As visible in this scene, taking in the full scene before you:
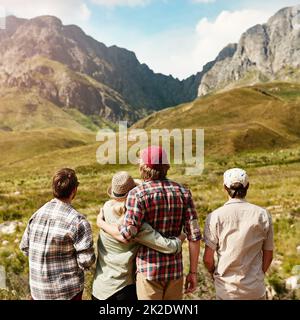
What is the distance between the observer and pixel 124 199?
22.9 feet

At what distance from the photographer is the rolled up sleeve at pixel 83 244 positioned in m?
6.80

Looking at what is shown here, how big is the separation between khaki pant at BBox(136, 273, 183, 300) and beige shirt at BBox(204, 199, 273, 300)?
33.6 inches

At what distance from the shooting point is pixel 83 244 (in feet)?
22.3

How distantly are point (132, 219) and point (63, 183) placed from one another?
1389 mm

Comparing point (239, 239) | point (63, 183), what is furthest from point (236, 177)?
point (63, 183)

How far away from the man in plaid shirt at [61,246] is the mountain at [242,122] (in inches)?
3002

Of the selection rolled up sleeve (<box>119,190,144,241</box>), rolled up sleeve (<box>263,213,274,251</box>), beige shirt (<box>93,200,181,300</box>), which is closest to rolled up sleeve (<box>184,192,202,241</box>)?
beige shirt (<box>93,200,181,300</box>)

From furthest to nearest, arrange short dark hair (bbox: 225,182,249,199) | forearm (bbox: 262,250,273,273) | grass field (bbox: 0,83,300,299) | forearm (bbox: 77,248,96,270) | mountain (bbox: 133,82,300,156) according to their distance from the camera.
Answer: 1. mountain (bbox: 133,82,300,156)
2. grass field (bbox: 0,83,300,299)
3. forearm (bbox: 262,250,273,273)
4. short dark hair (bbox: 225,182,249,199)
5. forearm (bbox: 77,248,96,270)

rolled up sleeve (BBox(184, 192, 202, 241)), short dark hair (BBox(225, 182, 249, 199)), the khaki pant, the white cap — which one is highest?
the white cap

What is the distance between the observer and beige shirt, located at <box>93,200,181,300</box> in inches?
260

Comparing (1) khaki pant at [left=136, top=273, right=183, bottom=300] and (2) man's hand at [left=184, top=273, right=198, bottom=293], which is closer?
(1) khaki pant at [left=136, top=273, right=183, bottom=300]

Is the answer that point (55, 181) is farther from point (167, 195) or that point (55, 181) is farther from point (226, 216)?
point (226, 216)

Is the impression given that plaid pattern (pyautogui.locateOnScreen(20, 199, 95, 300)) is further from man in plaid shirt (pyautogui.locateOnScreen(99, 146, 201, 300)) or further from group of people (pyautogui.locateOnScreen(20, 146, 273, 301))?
man in plaid shirt (pyautogui.locateOnScreen(99, 146, 201, 300))
